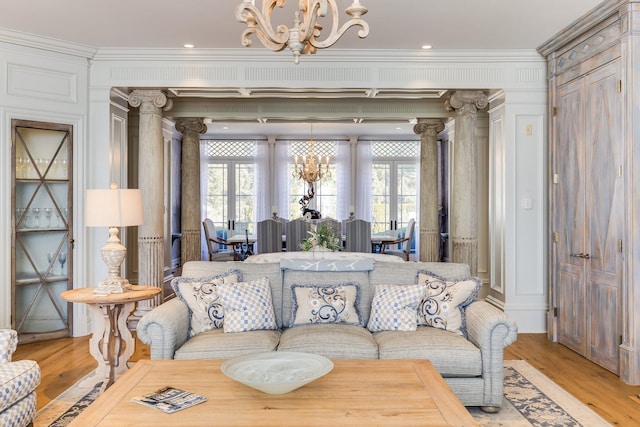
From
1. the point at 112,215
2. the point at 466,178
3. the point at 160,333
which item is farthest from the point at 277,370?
the point at 466,178

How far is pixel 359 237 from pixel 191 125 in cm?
309

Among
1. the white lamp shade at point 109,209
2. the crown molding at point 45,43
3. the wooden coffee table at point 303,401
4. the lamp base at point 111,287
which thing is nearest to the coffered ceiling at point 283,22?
the crown molding at point 45,43

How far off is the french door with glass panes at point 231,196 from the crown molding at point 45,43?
578 centimetres

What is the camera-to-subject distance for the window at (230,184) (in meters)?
10.8

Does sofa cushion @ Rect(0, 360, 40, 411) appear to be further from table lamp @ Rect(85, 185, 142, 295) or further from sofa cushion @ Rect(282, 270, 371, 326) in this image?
sofa cushion @ Rect(282, 270, 371, 326)

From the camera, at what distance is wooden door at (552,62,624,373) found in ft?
12.7

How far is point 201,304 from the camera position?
344 centimetres

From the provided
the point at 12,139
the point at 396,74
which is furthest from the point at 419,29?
the point at 12,139

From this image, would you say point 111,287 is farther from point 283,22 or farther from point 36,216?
point 283,22

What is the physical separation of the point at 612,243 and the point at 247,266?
9.26 feet

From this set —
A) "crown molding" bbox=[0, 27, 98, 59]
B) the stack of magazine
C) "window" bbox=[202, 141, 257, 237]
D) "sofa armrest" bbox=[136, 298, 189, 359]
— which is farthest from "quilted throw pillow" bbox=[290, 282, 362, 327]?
"window" bbox=[202, 141, 257, 237]

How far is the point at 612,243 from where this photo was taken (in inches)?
153

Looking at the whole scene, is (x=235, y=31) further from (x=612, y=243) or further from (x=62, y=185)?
(x=612, y=243)

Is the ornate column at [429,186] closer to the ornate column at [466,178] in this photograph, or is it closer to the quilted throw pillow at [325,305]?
the ornate column at [466,178]
